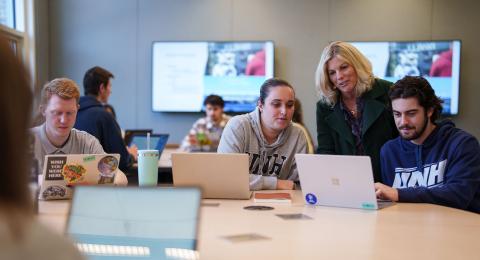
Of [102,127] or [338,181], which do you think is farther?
[102,127]

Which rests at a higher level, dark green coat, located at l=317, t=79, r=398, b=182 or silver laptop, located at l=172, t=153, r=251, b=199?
dark green coat, located at l=317, t=79, r=398, b=182

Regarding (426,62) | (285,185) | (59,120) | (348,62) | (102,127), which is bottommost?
(285,185)

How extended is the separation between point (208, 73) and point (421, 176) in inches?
146

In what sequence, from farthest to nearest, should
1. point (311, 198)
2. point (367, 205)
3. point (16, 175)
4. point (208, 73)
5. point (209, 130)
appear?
point (208, 73), point (209, 130), point (311, 198), point (367, 205), point (16, 175)

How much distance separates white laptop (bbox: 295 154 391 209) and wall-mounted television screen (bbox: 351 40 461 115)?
12.0ft

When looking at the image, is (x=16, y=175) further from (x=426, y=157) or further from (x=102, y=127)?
(x=102, y=127)

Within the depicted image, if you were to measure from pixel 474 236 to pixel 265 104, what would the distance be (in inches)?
52.4

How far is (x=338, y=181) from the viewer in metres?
1.80

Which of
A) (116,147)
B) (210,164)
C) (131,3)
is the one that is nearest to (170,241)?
(210,164)

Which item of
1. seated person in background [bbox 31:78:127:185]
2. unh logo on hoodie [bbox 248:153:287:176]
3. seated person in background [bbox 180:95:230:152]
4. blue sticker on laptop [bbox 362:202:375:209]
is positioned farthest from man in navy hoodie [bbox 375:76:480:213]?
seated person in background [bbox 180:95:230:152]

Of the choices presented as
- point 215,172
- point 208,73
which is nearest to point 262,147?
point 215,172

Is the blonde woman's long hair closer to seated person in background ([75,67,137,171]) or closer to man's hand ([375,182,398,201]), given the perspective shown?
man's hand ([375,182,398,201])

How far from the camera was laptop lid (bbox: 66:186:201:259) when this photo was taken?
89 centimetres

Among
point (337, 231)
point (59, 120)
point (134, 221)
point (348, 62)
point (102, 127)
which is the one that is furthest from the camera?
point (102, 127)
